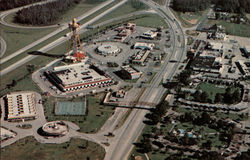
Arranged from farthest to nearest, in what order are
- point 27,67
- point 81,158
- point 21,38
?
point 21,38 → point 27,67 → point 81,158

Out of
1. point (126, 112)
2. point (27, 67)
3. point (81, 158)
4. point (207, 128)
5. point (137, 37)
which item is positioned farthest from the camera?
point (137, 37)

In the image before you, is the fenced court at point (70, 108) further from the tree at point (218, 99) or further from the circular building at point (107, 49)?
the circular building at point (107, 49)

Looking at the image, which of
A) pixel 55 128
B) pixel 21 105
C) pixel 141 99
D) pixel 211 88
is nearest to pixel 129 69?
pixel 141 99

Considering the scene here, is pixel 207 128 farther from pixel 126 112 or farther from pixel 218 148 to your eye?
pixel 126 112

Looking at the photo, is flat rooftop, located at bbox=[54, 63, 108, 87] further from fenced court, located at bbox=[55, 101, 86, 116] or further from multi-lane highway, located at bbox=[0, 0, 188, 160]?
multi-lane highway, located at bbox=[0, 0, 188, 160]

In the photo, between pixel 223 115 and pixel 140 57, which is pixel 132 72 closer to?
pixel 140 57

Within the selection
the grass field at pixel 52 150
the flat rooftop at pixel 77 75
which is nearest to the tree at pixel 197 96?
the flat rooftop at pixel 77 75

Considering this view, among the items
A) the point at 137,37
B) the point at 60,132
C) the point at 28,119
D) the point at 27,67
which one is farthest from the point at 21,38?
the point at 60,132
